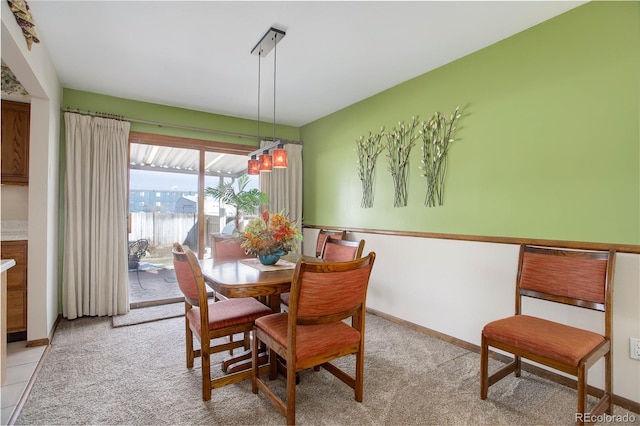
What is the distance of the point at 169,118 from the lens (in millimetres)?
4074

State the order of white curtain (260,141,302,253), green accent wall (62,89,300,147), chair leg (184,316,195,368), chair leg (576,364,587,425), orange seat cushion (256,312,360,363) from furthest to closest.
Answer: white curtain (260,141,302,253) → green accent wall (62,89,300,147) → chair leg (184,316,195,368) → orange seat cushion (256,312,360,363) → chair leg (576,364,587,425)

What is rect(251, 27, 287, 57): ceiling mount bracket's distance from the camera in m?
2.43

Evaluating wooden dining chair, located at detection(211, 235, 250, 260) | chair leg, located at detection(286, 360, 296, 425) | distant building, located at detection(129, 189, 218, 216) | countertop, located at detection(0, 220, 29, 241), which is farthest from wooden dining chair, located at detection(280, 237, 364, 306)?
countertop, located at detection(0, 220, 29, 241)

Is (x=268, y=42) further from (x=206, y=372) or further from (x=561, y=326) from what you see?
(x=561, y=326)

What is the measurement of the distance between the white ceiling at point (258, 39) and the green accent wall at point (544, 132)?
0.19 metres

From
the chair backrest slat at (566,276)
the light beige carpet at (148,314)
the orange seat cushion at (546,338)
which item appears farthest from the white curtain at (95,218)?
the chair backrest slat at (566,276)

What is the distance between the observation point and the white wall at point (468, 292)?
196cm

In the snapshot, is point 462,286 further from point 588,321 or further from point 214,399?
point 214,399

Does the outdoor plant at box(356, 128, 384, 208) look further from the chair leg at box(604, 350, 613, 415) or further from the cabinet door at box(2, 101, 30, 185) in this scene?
the cabinet door at box(2, 101, 30, 185)

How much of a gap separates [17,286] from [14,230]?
606 mm

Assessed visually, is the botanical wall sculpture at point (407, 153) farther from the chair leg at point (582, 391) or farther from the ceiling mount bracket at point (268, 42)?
the chair leg at point (582, 391)

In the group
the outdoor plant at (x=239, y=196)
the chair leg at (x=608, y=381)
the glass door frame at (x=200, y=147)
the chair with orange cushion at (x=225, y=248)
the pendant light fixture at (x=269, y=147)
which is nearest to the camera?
the chair leg at (x=608, y=381)

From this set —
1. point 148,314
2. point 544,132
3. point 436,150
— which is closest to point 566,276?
point 544,132

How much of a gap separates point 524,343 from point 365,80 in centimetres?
270
